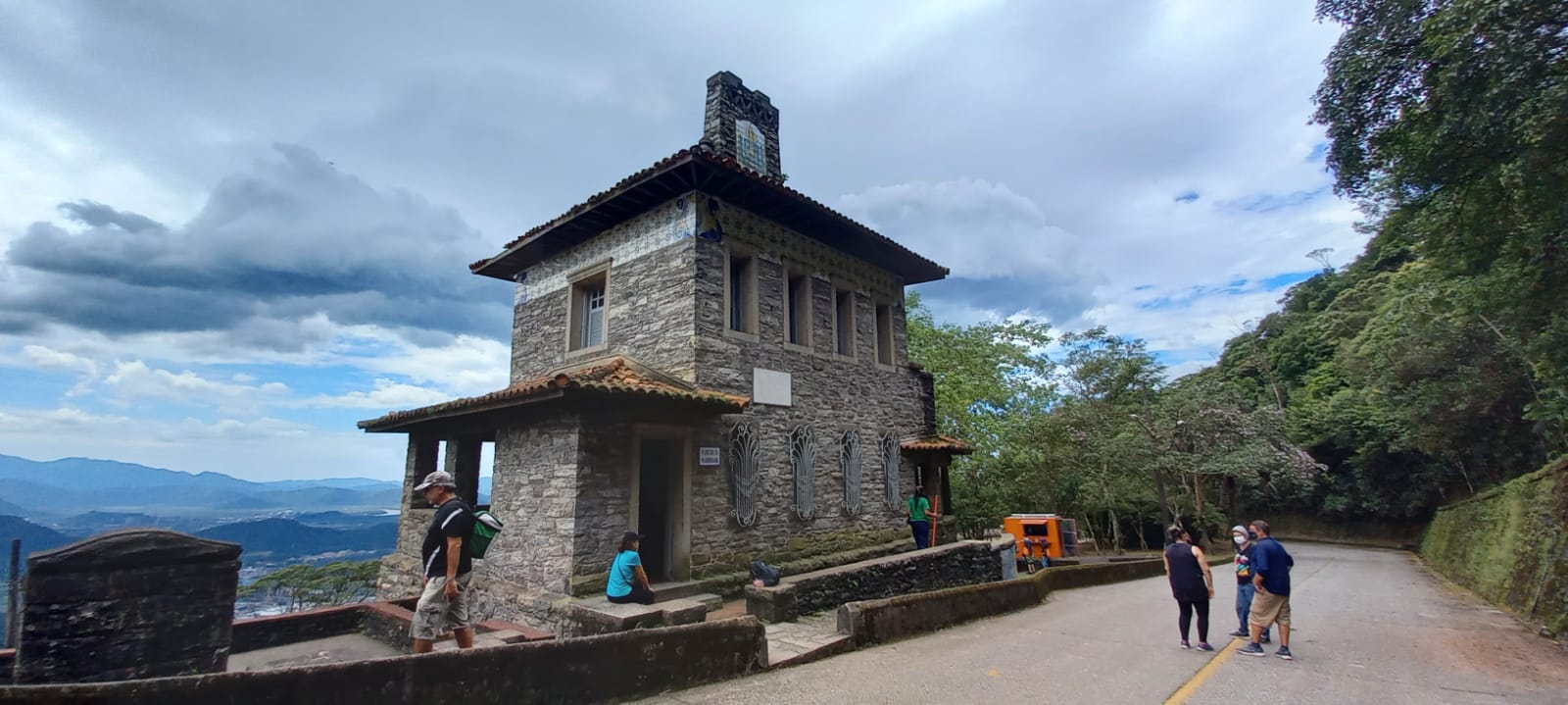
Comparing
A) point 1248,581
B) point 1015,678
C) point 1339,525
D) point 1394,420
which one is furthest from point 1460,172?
point 1339,525

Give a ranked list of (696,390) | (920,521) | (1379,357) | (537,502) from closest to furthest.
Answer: (537,502)
(696,390)
(920,521)
(1379,357)

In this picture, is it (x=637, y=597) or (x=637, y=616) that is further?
(x=637, y=597)

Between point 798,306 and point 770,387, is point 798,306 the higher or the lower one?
the higher one

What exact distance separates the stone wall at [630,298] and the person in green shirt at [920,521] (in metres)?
6.09

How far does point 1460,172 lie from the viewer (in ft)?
28.0

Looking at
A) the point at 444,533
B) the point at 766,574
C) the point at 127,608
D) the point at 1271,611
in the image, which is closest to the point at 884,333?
the point at 766,574

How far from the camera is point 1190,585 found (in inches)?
311

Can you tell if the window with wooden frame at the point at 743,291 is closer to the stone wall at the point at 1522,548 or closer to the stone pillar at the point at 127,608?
the stone pillar at the point at 127,608

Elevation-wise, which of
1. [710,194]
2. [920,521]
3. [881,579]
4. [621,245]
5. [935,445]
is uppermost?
[710,194]

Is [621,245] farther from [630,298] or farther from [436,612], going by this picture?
[436,612]

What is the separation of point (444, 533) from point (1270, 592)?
864 cm

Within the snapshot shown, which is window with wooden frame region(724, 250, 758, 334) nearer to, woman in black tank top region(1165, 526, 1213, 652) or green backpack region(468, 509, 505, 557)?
green backpack region(468, 509, 505, 557)

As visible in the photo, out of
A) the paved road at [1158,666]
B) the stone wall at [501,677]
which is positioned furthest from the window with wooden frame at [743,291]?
the stone wall at [501,677]

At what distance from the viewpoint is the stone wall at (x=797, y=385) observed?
1013cm
